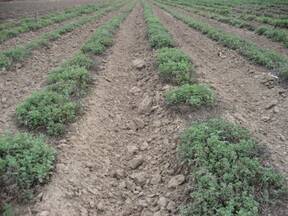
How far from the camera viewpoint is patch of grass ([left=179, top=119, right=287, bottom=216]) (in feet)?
14.4

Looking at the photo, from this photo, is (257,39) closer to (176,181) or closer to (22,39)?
(22,39)

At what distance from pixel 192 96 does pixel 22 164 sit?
365cm

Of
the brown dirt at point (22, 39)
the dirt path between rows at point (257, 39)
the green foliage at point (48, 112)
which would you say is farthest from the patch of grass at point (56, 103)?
the dirt path between rows at point (257, 39)

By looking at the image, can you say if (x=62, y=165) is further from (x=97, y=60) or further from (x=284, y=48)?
(x=284, y=48)

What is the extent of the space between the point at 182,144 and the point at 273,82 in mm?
4391

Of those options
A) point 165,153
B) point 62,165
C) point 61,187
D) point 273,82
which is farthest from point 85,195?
point 273,82

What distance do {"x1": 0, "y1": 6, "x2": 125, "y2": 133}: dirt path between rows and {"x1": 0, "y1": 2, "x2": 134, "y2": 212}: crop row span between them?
383 mm

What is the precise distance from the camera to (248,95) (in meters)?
8.47

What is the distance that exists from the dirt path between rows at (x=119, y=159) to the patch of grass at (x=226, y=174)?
433 millimetres

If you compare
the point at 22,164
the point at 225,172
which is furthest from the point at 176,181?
the point at 22,164

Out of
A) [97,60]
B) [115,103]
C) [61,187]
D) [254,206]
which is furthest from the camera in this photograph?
[97,60]

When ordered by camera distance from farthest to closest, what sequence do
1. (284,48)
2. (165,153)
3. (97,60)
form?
(284,48)
(97,60)
(165,153)

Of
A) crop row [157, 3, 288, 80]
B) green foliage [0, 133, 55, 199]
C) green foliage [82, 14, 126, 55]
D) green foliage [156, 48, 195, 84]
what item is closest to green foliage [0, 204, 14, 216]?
green foliage [0, 133, 55, 199]

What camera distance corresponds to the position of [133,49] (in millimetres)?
13023
